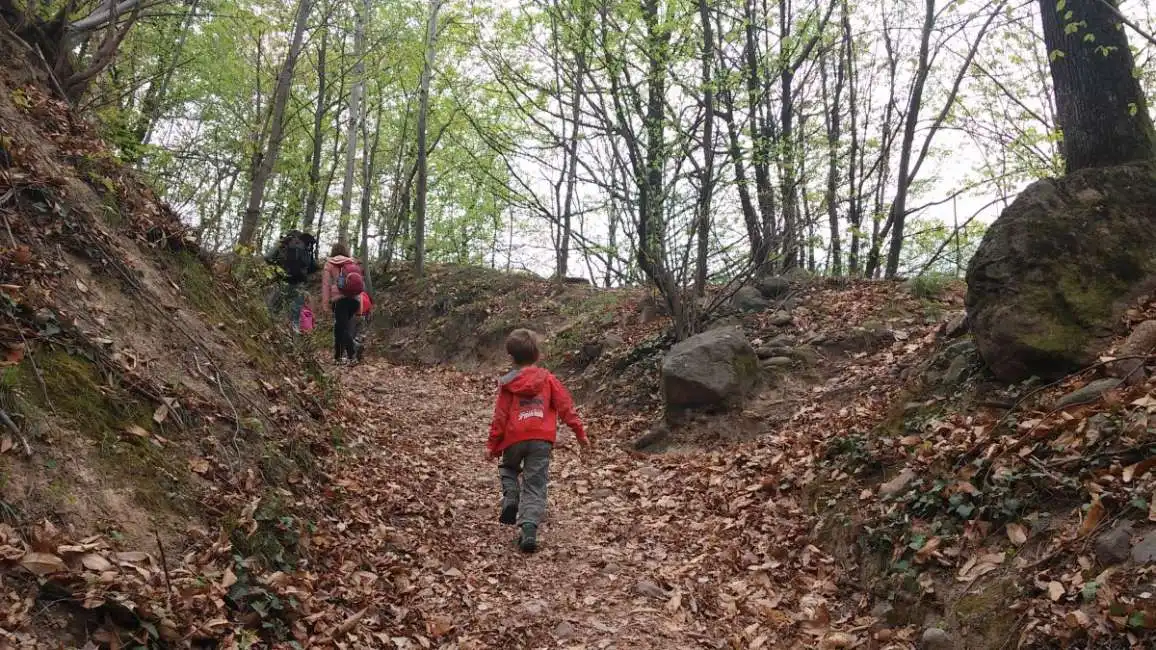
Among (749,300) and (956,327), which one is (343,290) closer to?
(749,300)

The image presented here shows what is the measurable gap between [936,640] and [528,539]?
3.10 meters

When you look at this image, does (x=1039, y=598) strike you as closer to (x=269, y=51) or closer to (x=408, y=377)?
(x=408, y=377)

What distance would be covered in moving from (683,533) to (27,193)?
19.3 feet

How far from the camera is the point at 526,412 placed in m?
6.12

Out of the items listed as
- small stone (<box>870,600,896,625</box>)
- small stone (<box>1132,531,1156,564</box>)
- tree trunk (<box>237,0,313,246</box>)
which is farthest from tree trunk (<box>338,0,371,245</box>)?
small stone (<box>1132,531,1156,564</box>)

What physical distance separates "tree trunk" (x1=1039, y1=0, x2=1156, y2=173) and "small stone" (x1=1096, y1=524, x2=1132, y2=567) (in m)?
4.35

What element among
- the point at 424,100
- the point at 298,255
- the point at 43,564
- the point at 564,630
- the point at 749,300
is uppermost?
the point at 424,100

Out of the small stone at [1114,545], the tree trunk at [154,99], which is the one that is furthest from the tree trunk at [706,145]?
the tree trunk at [154,99]

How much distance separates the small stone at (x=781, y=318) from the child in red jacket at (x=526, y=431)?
514 cm

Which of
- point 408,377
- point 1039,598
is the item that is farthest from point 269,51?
point 1039,598

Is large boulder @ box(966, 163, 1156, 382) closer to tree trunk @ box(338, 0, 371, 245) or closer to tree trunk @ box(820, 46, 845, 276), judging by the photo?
tree trunk @ box(820, 46, 845, 276)

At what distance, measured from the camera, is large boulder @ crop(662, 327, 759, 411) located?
340 inches

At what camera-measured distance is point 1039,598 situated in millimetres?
3639

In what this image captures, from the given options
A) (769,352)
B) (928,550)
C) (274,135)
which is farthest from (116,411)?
(274,135)
